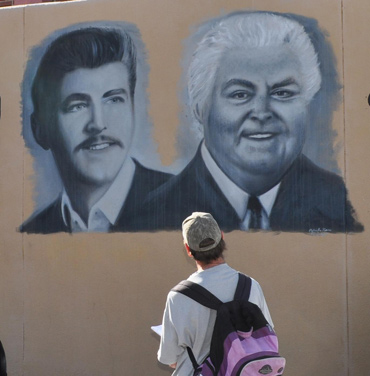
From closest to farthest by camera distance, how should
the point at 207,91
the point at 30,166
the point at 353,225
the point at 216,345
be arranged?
the point at 216,345, the point at 353,225, the point at 207,91, the point at 30,166

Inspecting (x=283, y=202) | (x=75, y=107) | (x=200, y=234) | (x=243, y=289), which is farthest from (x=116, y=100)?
(x=243, y=289)

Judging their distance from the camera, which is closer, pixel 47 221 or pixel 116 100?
pixel 116 100

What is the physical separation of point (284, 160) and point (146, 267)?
4.95 feet

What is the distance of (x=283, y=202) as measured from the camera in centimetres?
598

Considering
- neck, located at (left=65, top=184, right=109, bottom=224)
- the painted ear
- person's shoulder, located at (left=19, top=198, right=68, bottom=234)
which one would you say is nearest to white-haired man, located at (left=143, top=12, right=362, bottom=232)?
neck, located at (left=65, top=184, right=109, bottom=224)

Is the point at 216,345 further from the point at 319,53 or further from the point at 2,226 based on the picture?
the point at 2,226

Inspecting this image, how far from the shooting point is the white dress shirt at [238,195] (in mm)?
6012

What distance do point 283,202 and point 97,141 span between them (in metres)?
1.78

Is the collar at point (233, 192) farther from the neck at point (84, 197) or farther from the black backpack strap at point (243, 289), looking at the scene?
the black backpack strap at point (243, 289)

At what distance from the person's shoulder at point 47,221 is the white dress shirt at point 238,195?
57.4 inches

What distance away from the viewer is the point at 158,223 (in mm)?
6254

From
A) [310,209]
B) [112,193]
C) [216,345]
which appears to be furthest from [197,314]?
[112,193]

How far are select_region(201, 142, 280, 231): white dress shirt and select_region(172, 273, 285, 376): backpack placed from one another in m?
2.40

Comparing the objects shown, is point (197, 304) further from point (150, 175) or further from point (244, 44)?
point (244, 44)
